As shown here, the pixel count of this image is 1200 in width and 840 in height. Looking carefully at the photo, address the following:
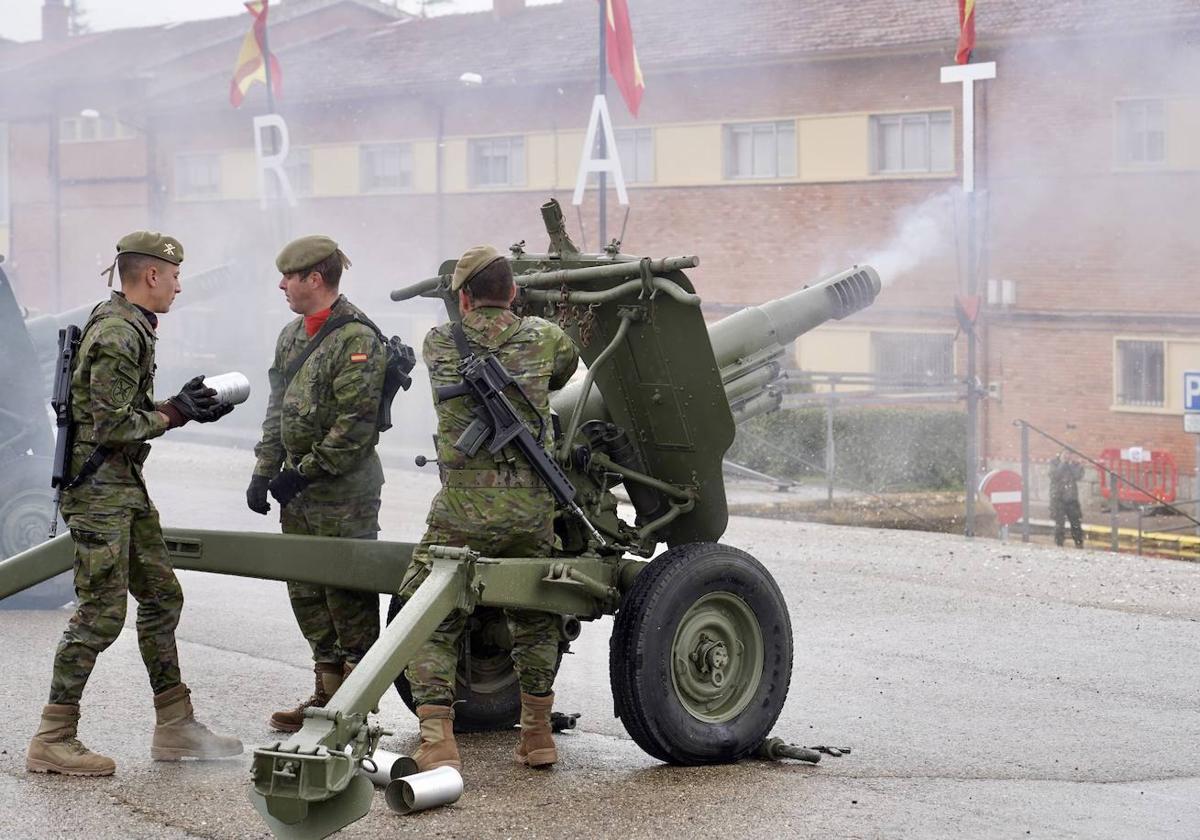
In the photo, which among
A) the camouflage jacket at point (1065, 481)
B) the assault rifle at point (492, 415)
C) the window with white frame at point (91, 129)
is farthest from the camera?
the window with white frame at point (91, 129)

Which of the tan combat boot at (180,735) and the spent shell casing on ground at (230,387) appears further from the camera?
the tan combat boot at (180,735)

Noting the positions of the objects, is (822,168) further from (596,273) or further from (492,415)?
(492,415)

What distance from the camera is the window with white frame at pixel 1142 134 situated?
81.7ft

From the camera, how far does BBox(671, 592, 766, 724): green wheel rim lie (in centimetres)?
609

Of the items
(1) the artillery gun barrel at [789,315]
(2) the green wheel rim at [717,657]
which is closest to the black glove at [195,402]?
(2) the green wheel rim at [717,657]

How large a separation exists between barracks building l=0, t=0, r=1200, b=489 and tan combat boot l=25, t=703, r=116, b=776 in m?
12.8

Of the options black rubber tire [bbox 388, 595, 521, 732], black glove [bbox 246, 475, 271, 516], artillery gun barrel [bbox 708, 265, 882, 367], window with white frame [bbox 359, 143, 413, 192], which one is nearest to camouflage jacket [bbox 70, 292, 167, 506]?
black glove [bbox 246, 475, 271, 516]

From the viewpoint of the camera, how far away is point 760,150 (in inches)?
1148

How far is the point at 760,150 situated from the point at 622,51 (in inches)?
310

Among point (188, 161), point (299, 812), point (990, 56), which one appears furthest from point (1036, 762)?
point (188, 161)

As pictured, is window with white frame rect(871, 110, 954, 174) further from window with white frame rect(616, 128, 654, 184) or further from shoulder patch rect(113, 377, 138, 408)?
shoulder patch rect(113, 377, 138, 408)

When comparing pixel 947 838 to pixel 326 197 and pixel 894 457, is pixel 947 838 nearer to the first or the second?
pixel 894 457

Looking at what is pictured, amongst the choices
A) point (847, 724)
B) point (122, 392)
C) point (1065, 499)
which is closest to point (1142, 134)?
point (1065, 499)

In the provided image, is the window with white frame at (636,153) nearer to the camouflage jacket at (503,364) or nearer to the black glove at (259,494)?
the black glove at (259,494)
